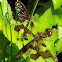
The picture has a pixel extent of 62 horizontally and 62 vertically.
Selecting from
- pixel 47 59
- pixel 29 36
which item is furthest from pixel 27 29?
pixel 47 59

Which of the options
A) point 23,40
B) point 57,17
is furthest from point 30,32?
point 57,17

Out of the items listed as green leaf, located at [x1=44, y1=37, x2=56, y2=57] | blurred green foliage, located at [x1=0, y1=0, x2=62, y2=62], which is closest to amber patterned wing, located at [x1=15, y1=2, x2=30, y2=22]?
blurred green foliage, located at [x1=0, y1=0, x2=62, y2=62]

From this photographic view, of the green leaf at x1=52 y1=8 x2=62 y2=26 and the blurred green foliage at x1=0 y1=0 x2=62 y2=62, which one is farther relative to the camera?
the green leaf at x1=52 y1=8 x2=62 y2=26

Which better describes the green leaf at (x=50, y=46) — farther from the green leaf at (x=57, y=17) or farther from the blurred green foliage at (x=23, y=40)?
the green leaf at (x=57, y=17)

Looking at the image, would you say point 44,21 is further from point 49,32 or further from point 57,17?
point 57,17

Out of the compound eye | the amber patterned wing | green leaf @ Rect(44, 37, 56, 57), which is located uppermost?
the amber patterned wing

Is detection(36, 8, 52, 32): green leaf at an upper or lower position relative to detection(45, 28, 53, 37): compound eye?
upper

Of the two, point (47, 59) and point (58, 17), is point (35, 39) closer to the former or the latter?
point (47, 59)

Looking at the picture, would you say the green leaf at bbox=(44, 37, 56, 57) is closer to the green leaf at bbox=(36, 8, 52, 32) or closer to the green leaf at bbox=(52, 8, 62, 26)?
the green leaf at bbox=(36, 8, 52, 32)

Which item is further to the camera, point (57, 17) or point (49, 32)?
point (57, 17)

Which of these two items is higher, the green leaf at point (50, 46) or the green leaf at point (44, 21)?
the green leaf at point (44, 21)

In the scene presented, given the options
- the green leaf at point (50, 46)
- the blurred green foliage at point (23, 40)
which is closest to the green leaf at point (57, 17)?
the blurred green foliage at point (23, 40)
